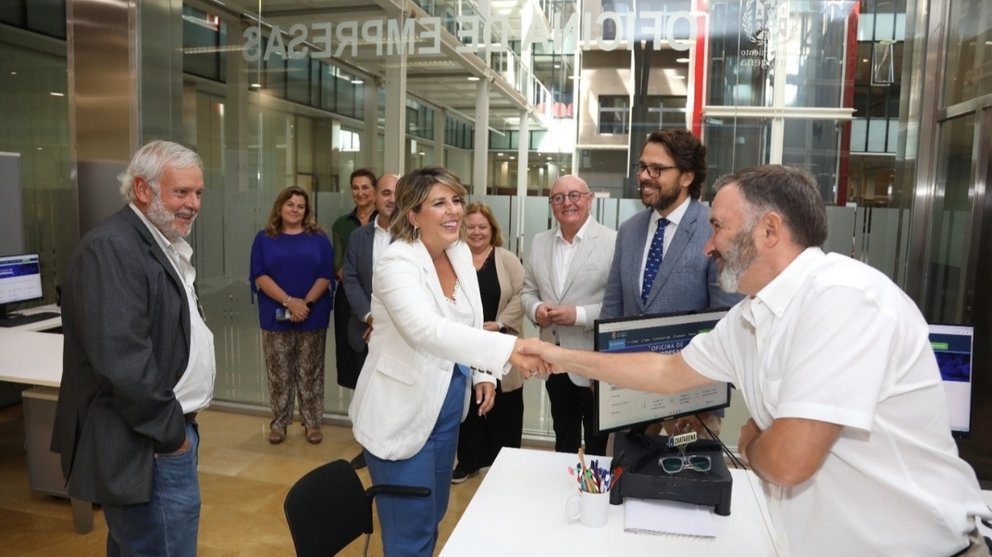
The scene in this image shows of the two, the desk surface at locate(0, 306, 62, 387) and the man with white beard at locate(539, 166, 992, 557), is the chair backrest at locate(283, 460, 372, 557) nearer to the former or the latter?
the man with white beard at locate(539, 166, 992, 557)

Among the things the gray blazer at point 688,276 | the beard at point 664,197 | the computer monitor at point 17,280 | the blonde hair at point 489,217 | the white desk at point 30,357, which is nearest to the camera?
the gray blazer at point 688,276

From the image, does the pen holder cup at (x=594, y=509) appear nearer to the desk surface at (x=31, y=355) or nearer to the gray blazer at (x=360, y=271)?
the desk surface at (x=31, y=355)

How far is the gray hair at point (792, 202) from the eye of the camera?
1377 mm

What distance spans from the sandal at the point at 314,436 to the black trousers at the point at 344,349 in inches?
17.9

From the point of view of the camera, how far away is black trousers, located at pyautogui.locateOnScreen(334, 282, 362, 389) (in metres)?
4.44

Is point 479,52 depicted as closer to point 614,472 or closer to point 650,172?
point 650,172

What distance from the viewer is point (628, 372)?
193 centimetres

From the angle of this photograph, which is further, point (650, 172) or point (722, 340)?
point (650, 172)

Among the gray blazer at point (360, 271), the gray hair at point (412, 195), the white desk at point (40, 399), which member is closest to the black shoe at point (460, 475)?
the gray blazer at point (360, 271)

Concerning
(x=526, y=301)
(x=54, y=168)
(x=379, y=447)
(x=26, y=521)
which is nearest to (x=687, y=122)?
(x=526, y=301)

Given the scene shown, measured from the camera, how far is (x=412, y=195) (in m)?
2.28

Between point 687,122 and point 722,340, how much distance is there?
9.91 ft

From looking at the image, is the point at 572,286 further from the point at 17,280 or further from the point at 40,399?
the point at 17,280

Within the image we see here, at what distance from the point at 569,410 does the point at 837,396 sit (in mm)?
2399
